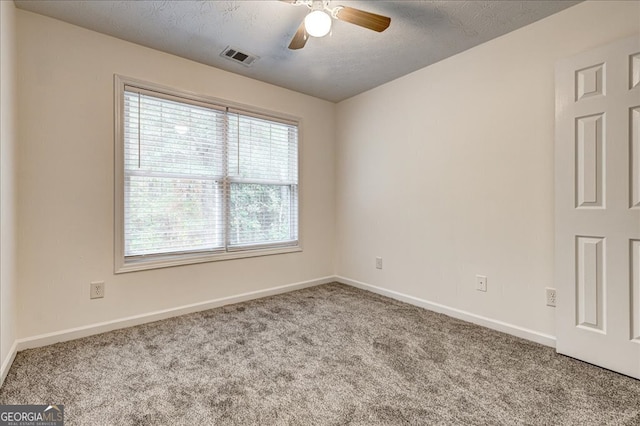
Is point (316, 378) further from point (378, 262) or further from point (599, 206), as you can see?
point (599, 206)

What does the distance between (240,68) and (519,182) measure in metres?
2.79

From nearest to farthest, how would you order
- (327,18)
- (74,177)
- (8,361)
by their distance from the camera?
(327,18)
(8,361)
(74,177)

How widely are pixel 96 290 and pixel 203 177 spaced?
132 centimetres

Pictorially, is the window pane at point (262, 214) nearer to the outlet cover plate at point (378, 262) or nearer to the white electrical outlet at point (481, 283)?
the outlet cover plate at point (378, 262)

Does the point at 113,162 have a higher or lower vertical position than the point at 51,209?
higher

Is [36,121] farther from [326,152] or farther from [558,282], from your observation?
[558,282]

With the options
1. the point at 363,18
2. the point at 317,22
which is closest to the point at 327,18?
the point at 317,22

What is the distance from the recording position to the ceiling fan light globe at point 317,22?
1768 mm

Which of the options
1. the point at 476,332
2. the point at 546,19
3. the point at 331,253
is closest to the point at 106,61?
the point at 331,253

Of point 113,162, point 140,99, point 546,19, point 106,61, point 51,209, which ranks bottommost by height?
point 51,209

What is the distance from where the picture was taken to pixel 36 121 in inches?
87.4

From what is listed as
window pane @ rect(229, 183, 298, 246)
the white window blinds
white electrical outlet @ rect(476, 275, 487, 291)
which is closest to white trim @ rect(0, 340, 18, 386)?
the white window blinds

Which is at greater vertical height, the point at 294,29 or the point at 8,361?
the point at 294,29

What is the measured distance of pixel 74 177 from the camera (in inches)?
93.2
